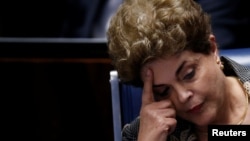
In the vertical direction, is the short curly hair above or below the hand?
above

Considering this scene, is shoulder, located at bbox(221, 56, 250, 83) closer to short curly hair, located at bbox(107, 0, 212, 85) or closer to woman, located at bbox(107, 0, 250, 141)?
woman, located at bbox(107, 0, 250, 141)

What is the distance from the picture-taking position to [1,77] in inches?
95.6

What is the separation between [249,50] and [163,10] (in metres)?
0.56

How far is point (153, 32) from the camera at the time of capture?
1182mm

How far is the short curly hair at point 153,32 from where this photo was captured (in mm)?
1182

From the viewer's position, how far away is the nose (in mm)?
1211

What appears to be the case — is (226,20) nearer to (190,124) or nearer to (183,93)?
(190,124)

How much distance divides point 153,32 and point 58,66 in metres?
1.23

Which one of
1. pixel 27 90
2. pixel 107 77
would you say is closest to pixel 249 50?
pixel 107 77

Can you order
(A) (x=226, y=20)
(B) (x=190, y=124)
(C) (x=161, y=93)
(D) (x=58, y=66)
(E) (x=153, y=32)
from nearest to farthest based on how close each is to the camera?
(E) (x=153, y=32) < (C) (x=161, y=93) < (B) (x=190, y=124) < (A) (x=226, y=20) < (D) (x=58, y=66)

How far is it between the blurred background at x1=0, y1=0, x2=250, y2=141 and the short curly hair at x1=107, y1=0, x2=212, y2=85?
96 cm

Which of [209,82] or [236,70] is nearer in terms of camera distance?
[209,82]

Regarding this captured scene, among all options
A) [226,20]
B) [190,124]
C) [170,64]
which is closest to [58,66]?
[226,20]

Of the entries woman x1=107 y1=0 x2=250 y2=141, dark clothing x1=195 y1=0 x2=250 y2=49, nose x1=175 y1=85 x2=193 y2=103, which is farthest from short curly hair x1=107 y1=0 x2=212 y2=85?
dark clothing x1=195 y1=0 x2=250 y2=49
